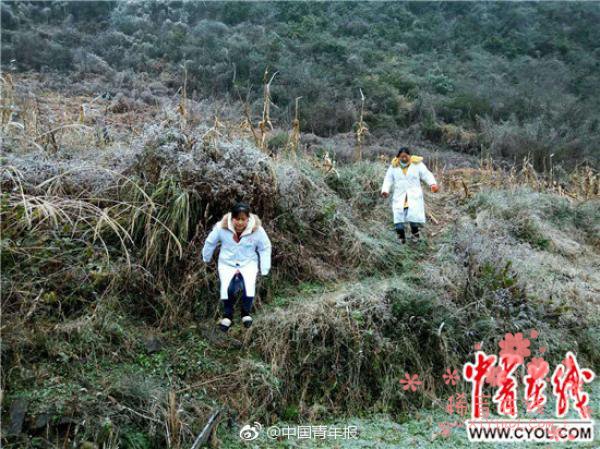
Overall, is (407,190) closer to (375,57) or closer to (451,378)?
(451,378)

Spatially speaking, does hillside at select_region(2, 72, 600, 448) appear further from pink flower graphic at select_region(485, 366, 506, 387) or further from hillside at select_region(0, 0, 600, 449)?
pink flower graphic at select_region(485, 366, 506, 387)

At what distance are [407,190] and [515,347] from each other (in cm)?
250

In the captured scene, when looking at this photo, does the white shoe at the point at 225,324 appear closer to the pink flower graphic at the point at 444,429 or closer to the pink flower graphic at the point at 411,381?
the pink flower graphic at the point at 411,381

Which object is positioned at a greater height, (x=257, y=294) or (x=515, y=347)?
(x=257, y=294)

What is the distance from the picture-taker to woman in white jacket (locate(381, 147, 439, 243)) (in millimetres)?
6582

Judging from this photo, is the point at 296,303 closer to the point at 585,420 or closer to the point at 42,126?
the point at 585,420

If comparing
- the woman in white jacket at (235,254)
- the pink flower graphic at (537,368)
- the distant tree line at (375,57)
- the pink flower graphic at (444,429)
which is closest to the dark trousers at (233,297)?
the woman in white jacket at (235,254)

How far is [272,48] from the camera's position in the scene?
59.4 ft

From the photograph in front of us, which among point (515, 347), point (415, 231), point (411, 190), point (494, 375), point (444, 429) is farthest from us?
point (415, 231)

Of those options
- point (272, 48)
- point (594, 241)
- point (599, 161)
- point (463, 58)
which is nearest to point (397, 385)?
point (594, 241)

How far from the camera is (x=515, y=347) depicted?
489 centimetres

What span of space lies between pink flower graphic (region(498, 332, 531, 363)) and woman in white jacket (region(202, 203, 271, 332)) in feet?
8.25

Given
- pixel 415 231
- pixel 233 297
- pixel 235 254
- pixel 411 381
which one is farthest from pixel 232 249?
pixel 415 231

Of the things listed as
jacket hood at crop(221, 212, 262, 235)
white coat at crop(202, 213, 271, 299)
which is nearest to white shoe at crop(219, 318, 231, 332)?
white coat at crop(202, 213, 271, 299)
